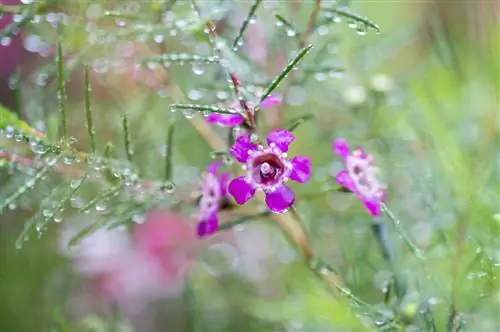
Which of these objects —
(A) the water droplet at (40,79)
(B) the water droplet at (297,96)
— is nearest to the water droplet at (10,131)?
(A) the water droplet at (40,79)

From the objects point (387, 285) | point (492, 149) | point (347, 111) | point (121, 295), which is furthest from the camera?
point (121, 295)

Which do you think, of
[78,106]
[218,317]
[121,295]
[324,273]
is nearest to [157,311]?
[121,295]

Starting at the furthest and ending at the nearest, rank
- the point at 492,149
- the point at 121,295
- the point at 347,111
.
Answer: the point at 121,295
the point at 347,111
the point at 492,149

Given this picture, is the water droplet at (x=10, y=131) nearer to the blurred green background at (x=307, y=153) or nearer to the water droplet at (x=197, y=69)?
the blurred green background at (x=307, y=153)

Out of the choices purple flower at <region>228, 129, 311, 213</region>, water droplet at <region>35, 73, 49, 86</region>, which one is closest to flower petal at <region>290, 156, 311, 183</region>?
purple flower at <region>228, 129, 311, 213</region>

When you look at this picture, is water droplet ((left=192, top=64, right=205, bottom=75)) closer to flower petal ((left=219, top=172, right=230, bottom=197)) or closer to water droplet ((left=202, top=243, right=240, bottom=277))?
flower petal ((left=219, top=172, right=230, bottom=197))

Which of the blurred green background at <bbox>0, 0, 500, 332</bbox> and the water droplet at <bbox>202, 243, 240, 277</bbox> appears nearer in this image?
the blurred green background at <bbox>0, 0, 500, 332</bbox>

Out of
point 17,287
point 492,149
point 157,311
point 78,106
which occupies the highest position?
point 492,149

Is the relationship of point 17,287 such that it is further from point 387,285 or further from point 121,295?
point 387,285
